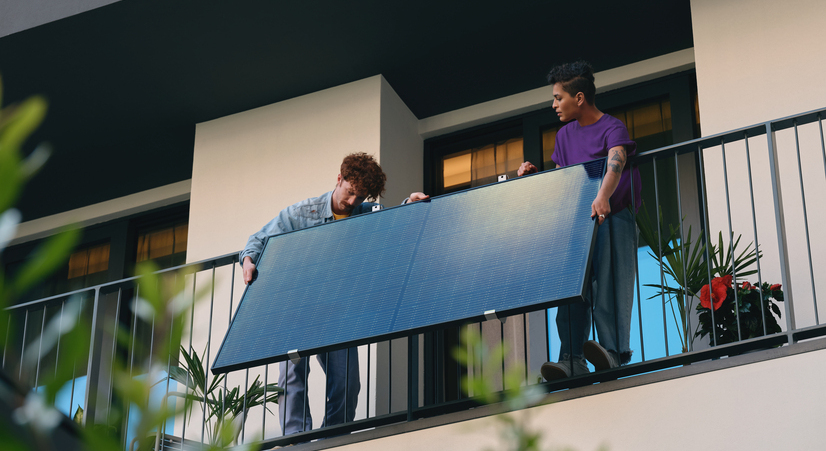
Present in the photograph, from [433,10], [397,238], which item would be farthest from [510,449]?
[433,10]

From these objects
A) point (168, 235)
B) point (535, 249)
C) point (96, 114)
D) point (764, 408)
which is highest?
point (96, 114)

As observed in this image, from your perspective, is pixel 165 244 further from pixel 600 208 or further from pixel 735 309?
pixel 735 309

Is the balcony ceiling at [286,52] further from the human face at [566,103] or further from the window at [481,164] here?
the human face at [566,103]

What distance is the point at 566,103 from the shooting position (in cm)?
486

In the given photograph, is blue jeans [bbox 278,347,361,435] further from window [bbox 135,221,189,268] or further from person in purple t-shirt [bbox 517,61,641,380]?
window [bbox 135,221,189,268]

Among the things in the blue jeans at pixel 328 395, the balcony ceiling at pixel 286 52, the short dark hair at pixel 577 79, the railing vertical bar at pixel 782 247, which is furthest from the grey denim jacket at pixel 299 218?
the railing vertical bar at pixel 782 247

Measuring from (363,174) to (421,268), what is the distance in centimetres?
80

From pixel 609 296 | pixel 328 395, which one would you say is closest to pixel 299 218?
pixel 328 395

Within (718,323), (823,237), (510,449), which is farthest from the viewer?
(823,237)

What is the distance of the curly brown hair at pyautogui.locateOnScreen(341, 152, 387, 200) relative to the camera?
16.8 feet

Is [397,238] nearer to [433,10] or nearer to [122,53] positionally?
[433,10]

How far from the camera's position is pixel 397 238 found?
195 inches

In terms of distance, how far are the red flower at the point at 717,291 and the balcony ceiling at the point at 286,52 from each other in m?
2.60

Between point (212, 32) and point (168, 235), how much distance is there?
2601mm
